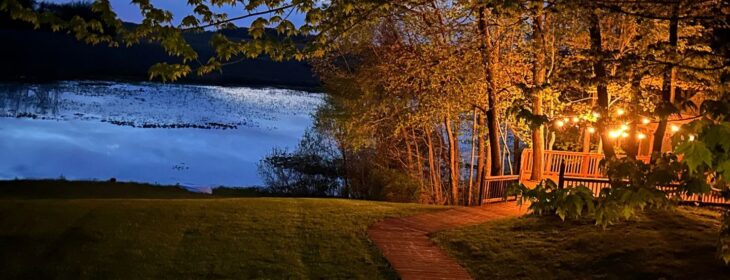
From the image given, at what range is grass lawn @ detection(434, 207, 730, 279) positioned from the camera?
794 cm

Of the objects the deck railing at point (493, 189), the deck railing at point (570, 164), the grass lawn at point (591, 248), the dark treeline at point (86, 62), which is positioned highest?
the dark treeline at point (86, 62)

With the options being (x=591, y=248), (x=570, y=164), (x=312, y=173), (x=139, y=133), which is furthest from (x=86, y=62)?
(x=591, y=248)

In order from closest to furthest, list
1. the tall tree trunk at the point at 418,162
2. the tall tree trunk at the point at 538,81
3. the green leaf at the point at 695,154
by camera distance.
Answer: the green leaf at the point at 695,154, the tall tree trunk at the point at 538,81, the tall tree trunk at the point at 418,162

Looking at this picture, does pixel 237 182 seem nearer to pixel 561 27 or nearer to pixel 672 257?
pixel 561 27

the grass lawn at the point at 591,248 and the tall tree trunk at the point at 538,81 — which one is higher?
the tall tree trunk at the point at 538,81

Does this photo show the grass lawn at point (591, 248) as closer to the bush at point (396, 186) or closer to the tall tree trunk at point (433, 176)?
the tall tree trunk at point (433, 176)

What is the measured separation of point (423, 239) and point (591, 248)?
8.35 ft

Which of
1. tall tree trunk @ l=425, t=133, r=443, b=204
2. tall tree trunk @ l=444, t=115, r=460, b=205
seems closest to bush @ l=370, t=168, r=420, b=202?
tall tree trunk @ l=425, t=133, r=443, b=204

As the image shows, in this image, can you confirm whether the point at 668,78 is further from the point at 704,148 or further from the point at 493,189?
the point at 704,148

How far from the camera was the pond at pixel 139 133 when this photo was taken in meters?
27.5

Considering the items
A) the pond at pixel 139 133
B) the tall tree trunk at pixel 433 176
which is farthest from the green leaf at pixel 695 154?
the pond at pixel 139 133

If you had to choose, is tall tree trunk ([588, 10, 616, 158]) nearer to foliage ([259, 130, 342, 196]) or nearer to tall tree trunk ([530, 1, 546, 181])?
tall tree trunk ([530, 1, 546, 181])

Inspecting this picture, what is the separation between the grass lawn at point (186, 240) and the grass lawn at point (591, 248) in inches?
63.1

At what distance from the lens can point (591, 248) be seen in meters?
9.00
